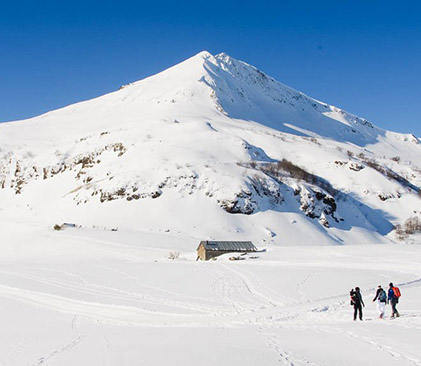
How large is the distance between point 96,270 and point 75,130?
276 ft

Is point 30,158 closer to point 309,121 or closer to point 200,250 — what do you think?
point 200,250

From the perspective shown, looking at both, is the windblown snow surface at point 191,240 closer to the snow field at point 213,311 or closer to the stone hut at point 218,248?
the snow field at point 213,311

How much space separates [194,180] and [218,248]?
66.8 ft

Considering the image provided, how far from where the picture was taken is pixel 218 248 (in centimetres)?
4472

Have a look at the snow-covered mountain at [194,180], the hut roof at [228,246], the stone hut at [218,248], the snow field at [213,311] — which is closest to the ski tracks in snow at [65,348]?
the snow field at [213,311]

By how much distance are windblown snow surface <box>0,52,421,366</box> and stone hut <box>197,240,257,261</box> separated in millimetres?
1913

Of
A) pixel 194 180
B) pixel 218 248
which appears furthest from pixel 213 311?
pixel 194 180

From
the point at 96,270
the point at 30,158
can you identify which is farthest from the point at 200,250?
the point at 30,158

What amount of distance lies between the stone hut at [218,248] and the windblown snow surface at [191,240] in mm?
1913

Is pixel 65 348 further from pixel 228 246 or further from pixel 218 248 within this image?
pixel 228 246

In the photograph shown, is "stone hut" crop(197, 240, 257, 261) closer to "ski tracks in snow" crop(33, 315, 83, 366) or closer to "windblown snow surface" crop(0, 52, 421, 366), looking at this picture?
"windblown snow surface" crop(0, 52, 421, 366)

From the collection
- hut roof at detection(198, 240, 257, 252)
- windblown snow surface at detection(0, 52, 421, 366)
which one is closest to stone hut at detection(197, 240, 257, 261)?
hut roof at detection(198, 240, 257, 252)

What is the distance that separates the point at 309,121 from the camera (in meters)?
161

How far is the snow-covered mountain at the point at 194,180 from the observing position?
58500mm
